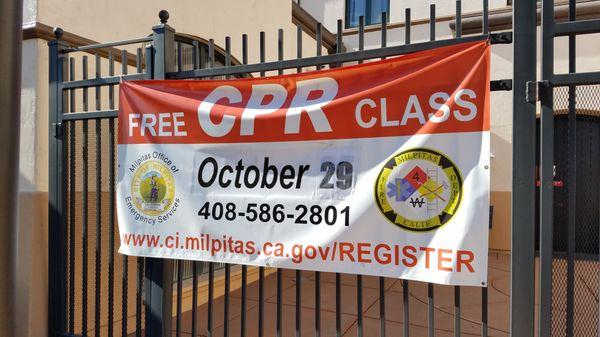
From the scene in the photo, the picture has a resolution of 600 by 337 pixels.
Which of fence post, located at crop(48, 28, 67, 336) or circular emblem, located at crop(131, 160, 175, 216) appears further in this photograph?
fence post, located at crop(48, 28, 67, 336)

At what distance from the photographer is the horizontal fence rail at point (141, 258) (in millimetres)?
2801

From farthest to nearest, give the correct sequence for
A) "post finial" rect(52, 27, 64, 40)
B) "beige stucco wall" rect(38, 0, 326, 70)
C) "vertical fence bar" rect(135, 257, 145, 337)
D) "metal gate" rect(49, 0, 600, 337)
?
"beige stucco wall" rect(38, 0, 326, 70) < "post finial" rect(52, 27, 64, 40) < "vertical fence bar" rect(135, 257, 145, 337) < "metal gate" rect(49, 0, 600, 337)

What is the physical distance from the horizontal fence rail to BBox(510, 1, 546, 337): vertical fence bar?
10 cm

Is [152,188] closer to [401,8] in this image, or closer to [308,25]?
[308,25]

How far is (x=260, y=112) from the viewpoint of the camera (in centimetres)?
298

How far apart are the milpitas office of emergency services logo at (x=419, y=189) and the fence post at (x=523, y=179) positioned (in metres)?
0.31

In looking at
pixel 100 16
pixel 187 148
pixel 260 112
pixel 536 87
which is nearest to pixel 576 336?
pixel 536 87

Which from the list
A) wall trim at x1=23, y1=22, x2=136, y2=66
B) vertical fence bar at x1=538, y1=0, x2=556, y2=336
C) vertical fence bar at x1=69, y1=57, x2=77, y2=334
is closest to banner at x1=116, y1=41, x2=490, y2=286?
vertical fence bar at x1=538, y1=0, x2=556, y2=336

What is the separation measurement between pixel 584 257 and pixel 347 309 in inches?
116

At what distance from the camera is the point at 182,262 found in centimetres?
447

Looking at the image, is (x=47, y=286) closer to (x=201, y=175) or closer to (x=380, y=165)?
(x=201, y=175)

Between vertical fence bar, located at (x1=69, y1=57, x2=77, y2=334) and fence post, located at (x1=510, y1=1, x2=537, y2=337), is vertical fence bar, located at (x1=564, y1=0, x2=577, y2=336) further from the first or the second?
vertical fence bar, located at (x1=69, y1=57, x2=77, y2=334)

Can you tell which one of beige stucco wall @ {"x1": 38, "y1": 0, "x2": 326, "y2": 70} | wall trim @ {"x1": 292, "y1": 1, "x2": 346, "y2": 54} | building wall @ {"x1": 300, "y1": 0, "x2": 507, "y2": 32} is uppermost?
building wall @ {"x1": 300, "y1": 0, "x2": 507, "y2": 32}

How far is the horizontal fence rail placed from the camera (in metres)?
2.80
